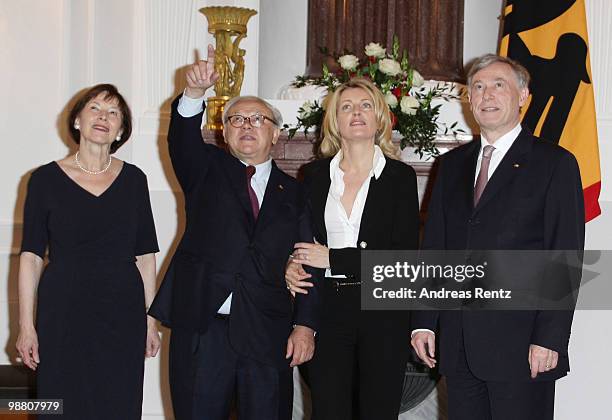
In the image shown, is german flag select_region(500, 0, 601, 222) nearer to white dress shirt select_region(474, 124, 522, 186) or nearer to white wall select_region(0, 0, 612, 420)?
white wall select_region(0, 0, 612, 420)

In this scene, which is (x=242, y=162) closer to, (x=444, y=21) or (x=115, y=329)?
(x=115, y=329)

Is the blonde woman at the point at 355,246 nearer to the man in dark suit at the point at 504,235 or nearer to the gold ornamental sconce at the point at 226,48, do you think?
the man in dark suit at the point at 504,235

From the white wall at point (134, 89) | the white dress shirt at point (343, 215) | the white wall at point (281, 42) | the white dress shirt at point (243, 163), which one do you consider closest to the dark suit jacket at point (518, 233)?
the white dress shirt at point (343, 215)

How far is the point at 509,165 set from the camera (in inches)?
106

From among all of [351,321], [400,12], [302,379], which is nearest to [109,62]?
[400,12]

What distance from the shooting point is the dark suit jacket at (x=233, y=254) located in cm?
277

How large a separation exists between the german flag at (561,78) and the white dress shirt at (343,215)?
1.35 metres

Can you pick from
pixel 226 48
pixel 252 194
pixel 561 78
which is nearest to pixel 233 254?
pixel 252 194

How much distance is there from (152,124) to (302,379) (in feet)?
5.36

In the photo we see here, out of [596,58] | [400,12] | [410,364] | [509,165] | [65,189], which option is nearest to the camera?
[509,165]

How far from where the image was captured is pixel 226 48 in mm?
4273

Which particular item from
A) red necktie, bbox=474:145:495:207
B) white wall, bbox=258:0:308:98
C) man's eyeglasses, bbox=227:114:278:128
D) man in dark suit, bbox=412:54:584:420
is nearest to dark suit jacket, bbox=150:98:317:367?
man's eyeglasses, bbox=227:114:278:128

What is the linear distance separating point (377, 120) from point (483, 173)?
48 centimetres

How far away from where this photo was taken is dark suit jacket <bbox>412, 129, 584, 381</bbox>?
2.58m
